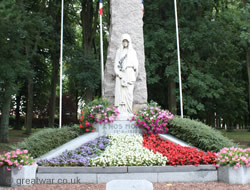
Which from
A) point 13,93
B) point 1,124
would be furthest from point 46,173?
point 1,124

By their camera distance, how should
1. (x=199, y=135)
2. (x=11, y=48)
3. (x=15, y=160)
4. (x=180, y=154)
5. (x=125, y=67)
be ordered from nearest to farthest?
(x=15, y=160) → (x=180, y=154) → (x=199, y=135) → (x=125, y=67) → (x=11, y=48)

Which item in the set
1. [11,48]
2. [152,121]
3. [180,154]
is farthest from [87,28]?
[180,154]

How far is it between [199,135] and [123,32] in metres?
5.42

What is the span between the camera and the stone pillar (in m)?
11.4

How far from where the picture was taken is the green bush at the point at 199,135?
7911 millimetres

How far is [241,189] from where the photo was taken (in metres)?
5.86

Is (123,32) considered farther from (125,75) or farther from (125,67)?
(125,75)

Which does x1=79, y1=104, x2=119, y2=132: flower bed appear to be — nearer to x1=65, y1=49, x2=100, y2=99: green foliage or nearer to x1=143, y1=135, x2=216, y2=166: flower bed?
x1=143, y1=135, x2=216, y2=166: flower bed

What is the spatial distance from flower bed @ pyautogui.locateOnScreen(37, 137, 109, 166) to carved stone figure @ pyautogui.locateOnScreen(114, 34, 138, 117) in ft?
5.53

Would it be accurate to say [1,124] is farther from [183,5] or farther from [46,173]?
[183,5]

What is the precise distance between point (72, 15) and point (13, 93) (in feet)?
39.5

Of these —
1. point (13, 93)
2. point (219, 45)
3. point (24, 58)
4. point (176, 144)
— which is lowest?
point (176, 144)

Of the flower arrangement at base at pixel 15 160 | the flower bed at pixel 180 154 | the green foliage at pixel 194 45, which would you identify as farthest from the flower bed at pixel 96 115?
the green foliage at pixel 194 45

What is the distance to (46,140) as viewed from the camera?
28.7 feet
